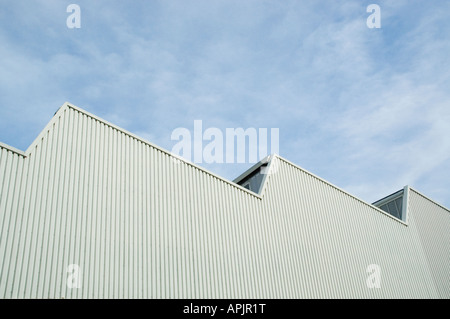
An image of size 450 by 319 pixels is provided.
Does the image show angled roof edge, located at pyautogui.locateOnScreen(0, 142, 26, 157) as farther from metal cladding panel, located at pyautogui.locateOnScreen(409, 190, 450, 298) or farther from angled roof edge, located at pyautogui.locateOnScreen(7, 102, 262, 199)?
metal cladding panel, located at pyautogui.locateOnScreen(409, 190, 450, 298)

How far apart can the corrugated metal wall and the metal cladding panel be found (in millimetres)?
5256

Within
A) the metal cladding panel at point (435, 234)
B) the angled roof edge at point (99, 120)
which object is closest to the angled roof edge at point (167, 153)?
the angled roof edge at point (99, 120)

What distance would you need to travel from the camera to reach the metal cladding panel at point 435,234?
3152cm

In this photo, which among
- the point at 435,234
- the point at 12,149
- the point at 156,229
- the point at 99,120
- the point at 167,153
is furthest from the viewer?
the point at 435,234

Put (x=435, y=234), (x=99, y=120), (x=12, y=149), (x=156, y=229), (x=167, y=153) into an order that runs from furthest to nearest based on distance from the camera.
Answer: (x=435, y=234)
(x=167, y=153)
(x=99, y=120)
(x=156, y=229)
(x=12, y=149)

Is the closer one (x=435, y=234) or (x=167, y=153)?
(x=167, y=153)

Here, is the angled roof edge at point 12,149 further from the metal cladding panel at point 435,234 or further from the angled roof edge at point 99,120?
the metal cladding panel at point 435,234

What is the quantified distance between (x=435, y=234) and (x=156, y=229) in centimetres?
2668

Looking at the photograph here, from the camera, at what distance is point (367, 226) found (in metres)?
29.2

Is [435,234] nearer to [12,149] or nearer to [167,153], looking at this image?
[167,153]

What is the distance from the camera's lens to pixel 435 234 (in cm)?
3453

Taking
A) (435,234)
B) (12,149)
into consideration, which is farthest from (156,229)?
(435,234)
